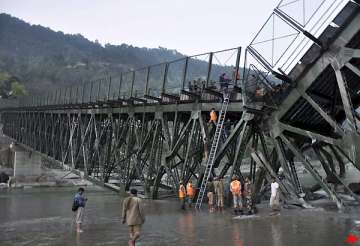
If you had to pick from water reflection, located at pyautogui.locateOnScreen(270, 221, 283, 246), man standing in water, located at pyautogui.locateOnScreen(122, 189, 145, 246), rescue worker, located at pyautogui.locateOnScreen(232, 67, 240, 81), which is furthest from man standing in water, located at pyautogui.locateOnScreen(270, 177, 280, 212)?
man standing in water, located at pyautogui.locateOnScreen(122, 189, 145, 246)

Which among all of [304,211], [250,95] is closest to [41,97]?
[250,95]

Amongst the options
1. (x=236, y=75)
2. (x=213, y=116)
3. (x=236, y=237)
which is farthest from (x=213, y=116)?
(x=236, y=237)

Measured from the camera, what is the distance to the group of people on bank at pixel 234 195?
14.6 meters

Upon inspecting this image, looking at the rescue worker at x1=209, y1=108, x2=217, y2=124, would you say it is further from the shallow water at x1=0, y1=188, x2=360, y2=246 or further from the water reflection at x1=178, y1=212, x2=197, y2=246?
the water reflection at x1=178, y1=212, x2=197, y2=246

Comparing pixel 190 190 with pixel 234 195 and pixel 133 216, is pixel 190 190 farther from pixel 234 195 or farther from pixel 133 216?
pixel 133 216

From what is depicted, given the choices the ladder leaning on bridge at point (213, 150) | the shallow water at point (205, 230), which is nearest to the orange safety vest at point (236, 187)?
the shallow water at point (205, 230)

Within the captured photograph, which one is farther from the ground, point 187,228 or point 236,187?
point 236,187

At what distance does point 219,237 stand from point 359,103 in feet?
35.0

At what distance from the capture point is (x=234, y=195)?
15.4 m

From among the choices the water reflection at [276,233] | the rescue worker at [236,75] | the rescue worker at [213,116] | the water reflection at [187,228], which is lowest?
the water reflection at [187,228]

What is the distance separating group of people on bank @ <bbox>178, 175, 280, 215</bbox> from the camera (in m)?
14.6

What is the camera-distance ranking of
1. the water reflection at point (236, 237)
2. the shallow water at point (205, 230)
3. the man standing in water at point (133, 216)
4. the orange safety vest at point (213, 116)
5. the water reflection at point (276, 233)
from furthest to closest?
the orange safety vest at point (213, 116), the shallow water at point (205, 230), the water reflection at point (236, 237), the water reflection at point (276, 233), the man standing in water at point (133, 216)

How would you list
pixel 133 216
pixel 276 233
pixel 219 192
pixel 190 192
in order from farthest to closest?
1. pixel 190 192
2. pixel 219 192
3. pixel 276 233
4. pixel 133 216

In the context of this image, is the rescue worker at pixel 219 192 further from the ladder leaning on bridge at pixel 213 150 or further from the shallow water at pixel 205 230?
the ladder leaning on bridge at pixel 213 150
